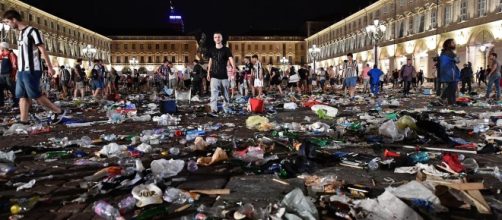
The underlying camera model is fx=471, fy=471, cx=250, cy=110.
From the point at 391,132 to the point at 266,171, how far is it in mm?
2626

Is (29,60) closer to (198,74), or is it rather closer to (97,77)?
(97,77)

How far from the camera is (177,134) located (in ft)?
23.9

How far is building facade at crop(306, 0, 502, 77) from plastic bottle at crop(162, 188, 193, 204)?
3521 centimetres

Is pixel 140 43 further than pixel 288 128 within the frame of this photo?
Yes

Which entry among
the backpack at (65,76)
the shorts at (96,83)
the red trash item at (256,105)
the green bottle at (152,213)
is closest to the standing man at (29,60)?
the red trash item at (256,105)

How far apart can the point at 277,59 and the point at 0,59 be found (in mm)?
105858

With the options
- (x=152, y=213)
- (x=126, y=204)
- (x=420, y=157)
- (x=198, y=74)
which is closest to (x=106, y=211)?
(x=126, y=204)

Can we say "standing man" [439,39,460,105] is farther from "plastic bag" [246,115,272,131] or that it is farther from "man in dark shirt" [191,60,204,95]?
"man in dark shirt" [191,60,204,95]

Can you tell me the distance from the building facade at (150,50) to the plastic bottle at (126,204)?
108 m

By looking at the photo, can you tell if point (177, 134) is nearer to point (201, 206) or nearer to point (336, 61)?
point (201, 206)

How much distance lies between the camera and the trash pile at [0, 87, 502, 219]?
3299 mm

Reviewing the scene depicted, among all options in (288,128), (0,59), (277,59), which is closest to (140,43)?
(277,59)

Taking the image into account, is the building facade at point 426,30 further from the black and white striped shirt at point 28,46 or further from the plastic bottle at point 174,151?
the plastic bottle at point 174,151

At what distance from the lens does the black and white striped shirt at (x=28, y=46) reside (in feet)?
26.1
